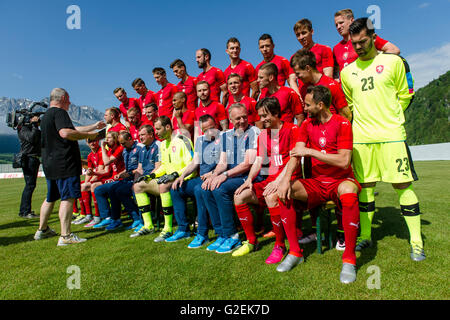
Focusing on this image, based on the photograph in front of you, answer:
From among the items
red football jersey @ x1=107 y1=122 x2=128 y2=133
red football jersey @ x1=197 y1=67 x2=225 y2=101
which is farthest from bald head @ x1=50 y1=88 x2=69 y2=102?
red football jersey @ x1=197 y1=67 x2=225 y2=101

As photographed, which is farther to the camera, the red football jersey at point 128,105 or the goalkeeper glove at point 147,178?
the red football jersey at point 128,105

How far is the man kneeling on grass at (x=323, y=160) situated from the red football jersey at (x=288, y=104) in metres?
0.76

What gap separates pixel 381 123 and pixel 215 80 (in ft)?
11.7

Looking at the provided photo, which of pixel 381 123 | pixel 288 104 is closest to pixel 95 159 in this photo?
pixel 288 104

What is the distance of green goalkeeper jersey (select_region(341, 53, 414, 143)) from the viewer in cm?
303

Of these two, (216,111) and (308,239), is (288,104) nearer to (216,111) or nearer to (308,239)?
(216,111)

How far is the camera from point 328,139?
118 inches

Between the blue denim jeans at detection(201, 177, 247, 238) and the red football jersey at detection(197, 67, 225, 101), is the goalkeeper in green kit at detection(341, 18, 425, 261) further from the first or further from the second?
the red football jersey at detection(197, 67, 225, 101)

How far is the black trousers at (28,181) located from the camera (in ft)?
22.6

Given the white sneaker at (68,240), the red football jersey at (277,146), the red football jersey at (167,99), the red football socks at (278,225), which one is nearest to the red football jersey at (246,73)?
the red football jersey at (167,99)

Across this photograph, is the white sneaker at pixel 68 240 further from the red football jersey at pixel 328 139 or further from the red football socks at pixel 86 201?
the red football jersey at pixel 328 139

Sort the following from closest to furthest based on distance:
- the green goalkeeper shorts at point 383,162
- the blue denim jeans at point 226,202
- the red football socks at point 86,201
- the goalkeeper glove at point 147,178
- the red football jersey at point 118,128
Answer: the green goalkeeper shorts at point 383,162 → the blue denim jeans at point 226,202 → the goalkeeper glove at point 147,178 → the red football socks at point 86,201 → the red football jersey at point 118,128

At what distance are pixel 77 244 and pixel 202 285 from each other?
2.81 meters
